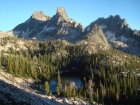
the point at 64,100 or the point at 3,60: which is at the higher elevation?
the point at 3,60

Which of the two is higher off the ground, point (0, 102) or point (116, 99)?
point (0, 102)

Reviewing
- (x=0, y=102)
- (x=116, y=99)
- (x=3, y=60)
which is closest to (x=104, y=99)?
(x=116, y=99)

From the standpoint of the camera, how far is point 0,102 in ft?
155

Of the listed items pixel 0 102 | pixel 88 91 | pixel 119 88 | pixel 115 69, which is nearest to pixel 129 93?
pixel 119 88

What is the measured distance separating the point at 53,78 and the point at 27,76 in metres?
34.9

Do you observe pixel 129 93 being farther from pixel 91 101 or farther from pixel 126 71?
pixel 126 71

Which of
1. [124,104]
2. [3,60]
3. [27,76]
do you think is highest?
[3,60]

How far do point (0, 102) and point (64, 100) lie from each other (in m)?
62.9

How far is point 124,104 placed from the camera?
123m

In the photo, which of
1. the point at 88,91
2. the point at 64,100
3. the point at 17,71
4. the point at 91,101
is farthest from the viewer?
the point at 17,71

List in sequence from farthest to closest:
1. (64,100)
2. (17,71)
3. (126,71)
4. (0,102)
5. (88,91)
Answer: (126,71), (17,71), (88,91), (64,100), (0,102)

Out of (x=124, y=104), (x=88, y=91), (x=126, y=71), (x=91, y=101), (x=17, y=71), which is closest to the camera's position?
(x=91, y=101)

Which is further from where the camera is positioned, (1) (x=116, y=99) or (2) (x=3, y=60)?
(2) (x=3, y=60)

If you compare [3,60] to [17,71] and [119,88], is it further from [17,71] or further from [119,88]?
[119,88]
